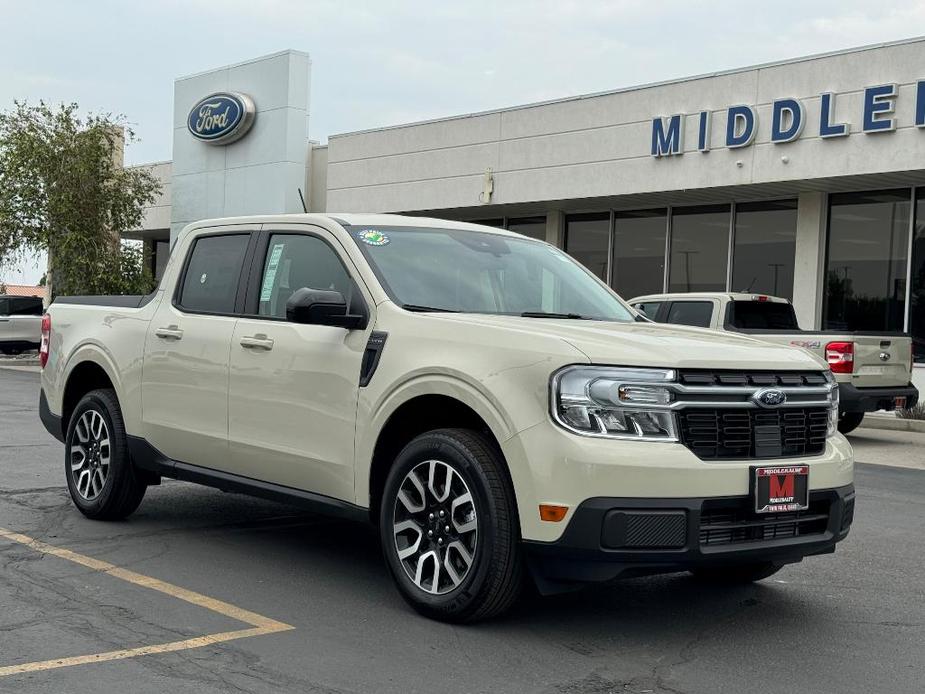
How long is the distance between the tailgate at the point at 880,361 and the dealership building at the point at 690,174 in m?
5.24

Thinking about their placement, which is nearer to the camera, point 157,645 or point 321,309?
point 157,645

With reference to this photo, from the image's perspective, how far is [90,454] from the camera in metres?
7.46

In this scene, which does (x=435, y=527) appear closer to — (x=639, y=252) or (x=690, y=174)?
(x=690, y=174)

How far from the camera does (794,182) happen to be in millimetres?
20359

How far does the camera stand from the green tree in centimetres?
3131

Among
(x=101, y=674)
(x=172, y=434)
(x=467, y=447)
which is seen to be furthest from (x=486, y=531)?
(x=172, y=434)

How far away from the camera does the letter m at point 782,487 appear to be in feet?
16.1

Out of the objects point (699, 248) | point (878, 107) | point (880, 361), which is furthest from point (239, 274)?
point (699, 248)

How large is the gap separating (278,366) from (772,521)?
261 centimetres

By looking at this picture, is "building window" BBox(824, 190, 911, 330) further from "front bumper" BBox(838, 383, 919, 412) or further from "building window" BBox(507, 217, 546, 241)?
"building window" BBox(507, 217, 546, 241)

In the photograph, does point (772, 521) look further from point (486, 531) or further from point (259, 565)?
point (259, 565)

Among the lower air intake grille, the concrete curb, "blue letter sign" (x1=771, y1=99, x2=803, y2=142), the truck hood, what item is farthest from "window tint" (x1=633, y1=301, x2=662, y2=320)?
the lower air intake grille

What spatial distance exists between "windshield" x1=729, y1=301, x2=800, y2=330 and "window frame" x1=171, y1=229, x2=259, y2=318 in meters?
9.01

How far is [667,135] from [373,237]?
16896mm
